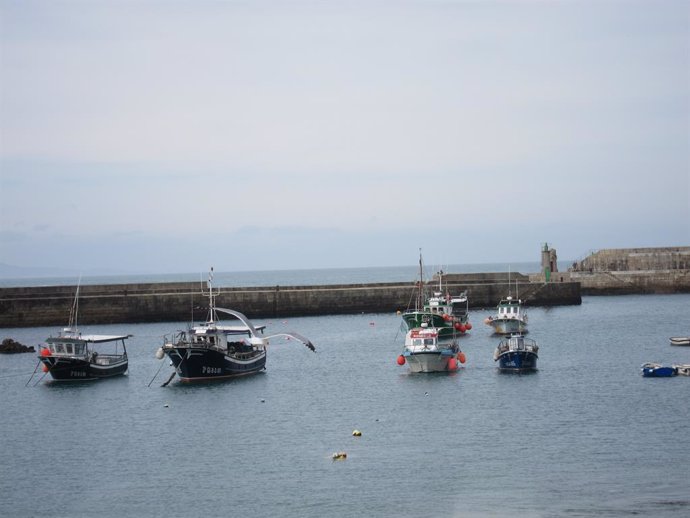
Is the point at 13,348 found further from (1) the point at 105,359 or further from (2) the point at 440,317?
(2) the point at 440,317

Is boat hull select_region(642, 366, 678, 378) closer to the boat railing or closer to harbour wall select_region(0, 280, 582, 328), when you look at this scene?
the boat railing

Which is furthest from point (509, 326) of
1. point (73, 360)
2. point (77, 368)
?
point (73, 360)

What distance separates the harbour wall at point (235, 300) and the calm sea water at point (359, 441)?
25512mm

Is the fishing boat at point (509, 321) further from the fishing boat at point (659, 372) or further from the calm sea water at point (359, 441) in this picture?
the fishing boat at point (659, 372)

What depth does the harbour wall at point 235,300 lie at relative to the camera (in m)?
77.6

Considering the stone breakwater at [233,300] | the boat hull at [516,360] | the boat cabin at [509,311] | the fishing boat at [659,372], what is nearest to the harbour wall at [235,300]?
the stone breakwater at [233,300]

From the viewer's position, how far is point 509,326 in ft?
200

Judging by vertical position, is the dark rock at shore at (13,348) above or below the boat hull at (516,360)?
above

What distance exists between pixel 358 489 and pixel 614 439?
897 cm

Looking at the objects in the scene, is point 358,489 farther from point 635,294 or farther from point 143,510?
point 635,294

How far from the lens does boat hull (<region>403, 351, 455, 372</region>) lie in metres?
43.2

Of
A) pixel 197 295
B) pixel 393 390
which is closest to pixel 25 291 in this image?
pixel 197 295

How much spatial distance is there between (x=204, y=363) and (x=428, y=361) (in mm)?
10128

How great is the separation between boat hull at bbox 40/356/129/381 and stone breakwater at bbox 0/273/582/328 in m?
27.0
